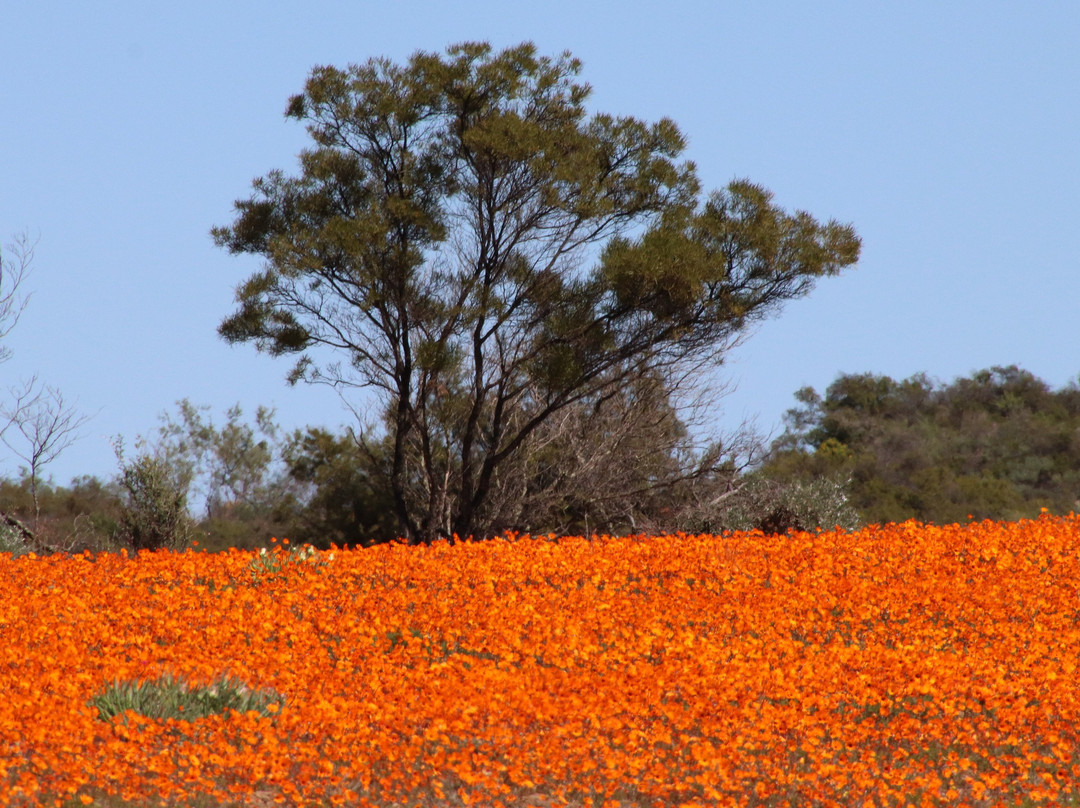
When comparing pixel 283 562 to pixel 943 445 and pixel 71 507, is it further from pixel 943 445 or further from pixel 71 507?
pixel 943 445

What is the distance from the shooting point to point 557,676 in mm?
7523

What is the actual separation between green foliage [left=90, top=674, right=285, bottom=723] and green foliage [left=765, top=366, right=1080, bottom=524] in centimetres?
2213

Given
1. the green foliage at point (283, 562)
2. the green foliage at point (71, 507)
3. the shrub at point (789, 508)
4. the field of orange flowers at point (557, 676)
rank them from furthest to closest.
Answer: the green foliage at point (71, 507)
the shrub at point (789, 508)
the green foliage at point (283, 562)
the field of orange flowers at point (557, 676)

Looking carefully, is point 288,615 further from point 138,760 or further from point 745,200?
point 745,200

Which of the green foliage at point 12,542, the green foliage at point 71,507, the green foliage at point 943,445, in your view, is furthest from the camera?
the green foliage at point 943,445

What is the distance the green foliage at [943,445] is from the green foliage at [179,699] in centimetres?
2213

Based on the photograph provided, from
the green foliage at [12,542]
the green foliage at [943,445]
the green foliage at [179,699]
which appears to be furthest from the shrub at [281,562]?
the green foliage at [943,445]

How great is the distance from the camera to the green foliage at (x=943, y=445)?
31031 mm

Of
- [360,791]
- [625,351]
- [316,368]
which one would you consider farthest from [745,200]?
[360,791]

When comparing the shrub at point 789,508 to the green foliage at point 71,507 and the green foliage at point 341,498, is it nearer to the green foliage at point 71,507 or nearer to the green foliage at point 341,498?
the green foliage at point 341,498

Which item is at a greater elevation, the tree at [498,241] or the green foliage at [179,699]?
the tree at [498,241]

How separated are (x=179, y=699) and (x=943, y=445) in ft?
127

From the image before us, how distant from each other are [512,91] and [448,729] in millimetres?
14576

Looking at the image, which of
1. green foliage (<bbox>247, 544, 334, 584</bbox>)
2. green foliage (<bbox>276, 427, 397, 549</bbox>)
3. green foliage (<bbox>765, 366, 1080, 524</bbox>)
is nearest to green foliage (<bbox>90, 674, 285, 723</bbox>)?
green foliage (<bbox>247, 544, 334, 584</bbox>)
